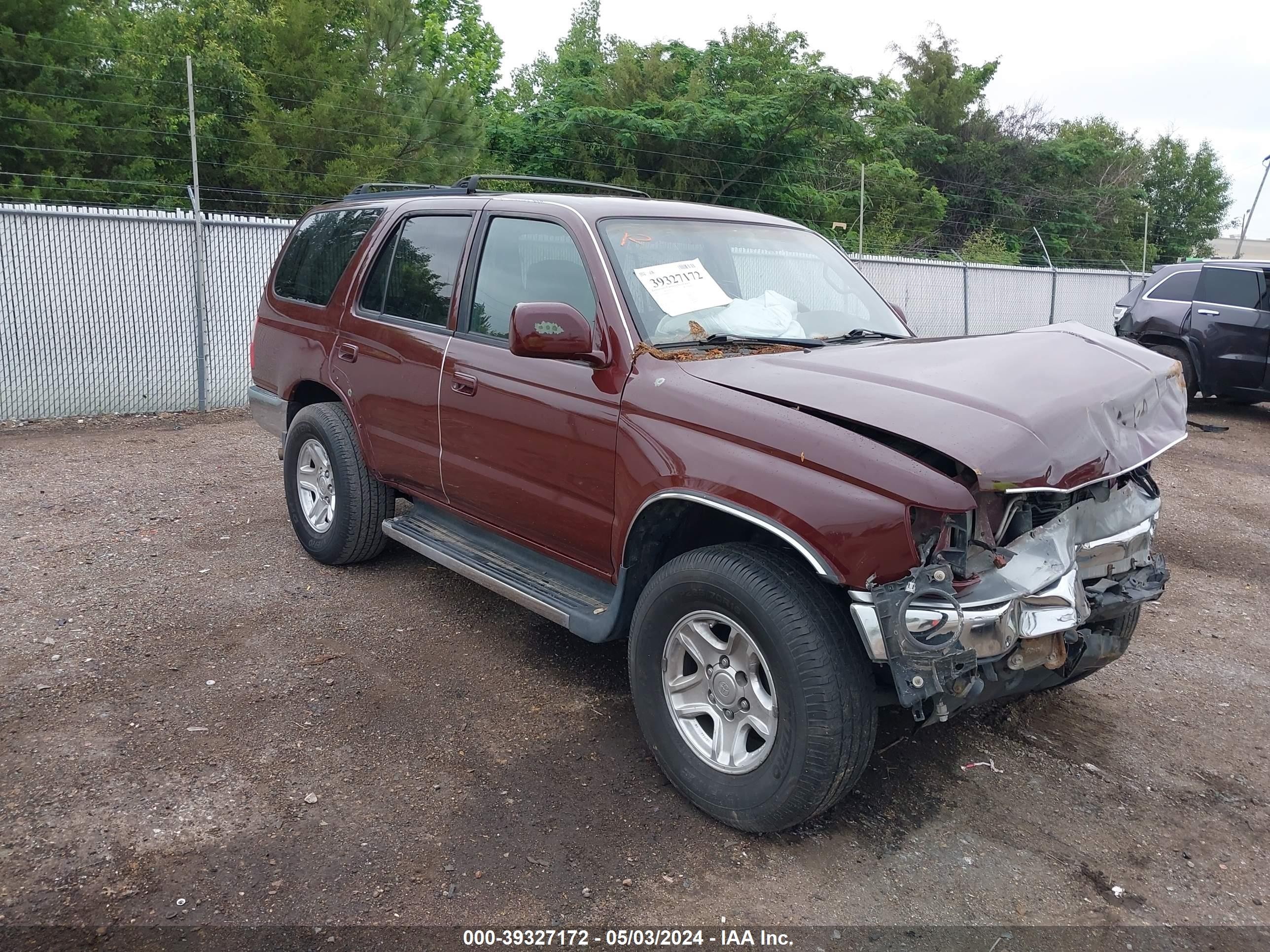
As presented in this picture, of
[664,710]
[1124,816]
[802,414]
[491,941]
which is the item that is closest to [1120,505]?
[1124,816]

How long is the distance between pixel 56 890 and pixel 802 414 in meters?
2.58

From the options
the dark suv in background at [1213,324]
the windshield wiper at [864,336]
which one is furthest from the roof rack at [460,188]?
the dark suv in background at [1213,324]

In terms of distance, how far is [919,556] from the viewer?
282 centimetres

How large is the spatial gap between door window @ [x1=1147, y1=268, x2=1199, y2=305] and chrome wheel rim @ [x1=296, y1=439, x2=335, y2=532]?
10.6m

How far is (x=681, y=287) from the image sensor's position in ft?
12.8

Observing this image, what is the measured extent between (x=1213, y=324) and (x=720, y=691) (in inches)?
418

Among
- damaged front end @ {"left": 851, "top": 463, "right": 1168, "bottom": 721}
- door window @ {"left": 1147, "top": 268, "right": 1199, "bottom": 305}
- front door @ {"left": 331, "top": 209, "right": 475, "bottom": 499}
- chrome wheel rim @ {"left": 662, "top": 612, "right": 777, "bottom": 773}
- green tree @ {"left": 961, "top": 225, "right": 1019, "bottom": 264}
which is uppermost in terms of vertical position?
green tree @ {"left": 961, "top": 225, "right": 1019, "bottom": 264}

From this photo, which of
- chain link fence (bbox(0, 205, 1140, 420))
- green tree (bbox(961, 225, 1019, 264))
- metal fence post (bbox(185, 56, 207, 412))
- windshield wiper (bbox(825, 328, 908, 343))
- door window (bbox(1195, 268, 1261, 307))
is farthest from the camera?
green tree (bbox(961, 225, 1019, 264))

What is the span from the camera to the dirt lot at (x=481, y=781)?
2.93 m

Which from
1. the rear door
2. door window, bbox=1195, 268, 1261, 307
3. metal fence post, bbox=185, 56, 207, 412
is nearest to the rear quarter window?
metal fence post, bbox=185, 56, 207, 412

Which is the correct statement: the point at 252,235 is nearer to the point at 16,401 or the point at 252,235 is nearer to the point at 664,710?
the point at 16,401

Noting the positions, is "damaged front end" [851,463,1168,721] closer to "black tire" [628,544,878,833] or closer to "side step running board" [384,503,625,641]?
"black tire" [628,544,878,833]

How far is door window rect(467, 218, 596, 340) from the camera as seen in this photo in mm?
3949

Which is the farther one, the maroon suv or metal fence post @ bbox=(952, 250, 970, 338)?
metal fence post @ bbox=(952, 250, 970, 338)
